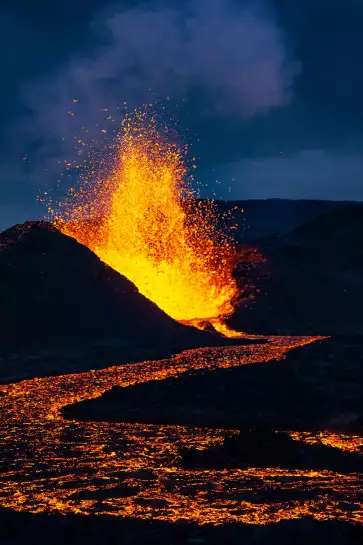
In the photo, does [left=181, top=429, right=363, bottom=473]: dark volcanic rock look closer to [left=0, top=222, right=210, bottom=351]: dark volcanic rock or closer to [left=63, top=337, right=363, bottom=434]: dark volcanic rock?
[left=63, top=337, right=363, bottom=434]: dark volcanic rock

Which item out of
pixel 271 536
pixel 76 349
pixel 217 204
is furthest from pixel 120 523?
pixel 217 204

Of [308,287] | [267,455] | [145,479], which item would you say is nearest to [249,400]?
[267,455]

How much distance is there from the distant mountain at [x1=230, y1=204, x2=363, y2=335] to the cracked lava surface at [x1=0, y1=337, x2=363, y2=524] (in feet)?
63.4

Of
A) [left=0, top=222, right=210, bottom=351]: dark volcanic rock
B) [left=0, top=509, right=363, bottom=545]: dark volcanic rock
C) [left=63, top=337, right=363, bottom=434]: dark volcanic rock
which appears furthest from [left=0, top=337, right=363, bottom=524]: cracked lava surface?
[left=0, top=222, right=210, bottom=351]: dark volcanic rock

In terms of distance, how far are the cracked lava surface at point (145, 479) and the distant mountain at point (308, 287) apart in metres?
19.3

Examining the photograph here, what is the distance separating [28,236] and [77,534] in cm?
1835

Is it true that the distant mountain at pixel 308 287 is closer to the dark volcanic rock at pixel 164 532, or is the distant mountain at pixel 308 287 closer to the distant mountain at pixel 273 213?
the dark volcanic rock at pixel 164 532

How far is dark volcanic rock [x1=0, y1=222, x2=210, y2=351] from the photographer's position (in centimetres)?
2027

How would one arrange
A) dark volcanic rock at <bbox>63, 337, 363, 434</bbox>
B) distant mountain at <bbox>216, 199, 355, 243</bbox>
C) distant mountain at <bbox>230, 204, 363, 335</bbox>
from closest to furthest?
dark volcanic rock at <bbox>63, 337, 363, 434</bbox>
distant mountain at <bbox>230, 204, 363, 335</bbox>
distant mountain at <bbox>216, 199, 355, 243</bbox>

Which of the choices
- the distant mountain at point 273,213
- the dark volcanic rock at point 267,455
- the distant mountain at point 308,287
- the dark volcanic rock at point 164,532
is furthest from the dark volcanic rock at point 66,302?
the distant mountain at point 273,213

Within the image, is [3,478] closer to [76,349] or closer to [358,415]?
[358,415]

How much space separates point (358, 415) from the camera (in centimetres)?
1070

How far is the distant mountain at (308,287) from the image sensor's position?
101 feet

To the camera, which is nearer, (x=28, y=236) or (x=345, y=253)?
(x=28, y=236)
